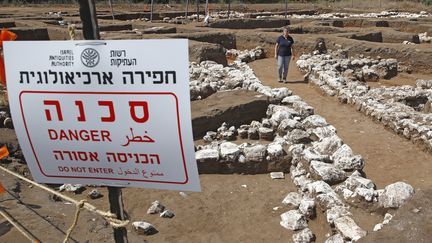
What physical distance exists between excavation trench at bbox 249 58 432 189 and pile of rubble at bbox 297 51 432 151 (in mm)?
178

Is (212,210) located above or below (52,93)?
below

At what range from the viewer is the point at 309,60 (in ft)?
41.8

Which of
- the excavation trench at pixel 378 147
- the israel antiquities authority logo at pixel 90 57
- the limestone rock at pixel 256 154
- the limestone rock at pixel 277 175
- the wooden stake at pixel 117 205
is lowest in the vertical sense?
the limestone rock at pixel 277 175

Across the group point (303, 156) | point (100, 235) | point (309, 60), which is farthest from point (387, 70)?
point (100, 235)

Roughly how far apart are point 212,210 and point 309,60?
335 inches

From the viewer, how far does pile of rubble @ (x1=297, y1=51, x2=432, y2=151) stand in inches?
291

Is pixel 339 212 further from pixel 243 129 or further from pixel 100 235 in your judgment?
pixel 243 129

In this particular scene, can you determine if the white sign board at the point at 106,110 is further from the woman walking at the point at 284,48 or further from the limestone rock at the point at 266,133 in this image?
the woman walking at the point at 284,48

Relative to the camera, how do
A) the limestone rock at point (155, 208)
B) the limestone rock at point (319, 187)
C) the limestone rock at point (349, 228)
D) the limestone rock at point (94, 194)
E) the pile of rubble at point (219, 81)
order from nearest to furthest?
the limestone rock at point (349, 228) < the limestone rock at point (319, 187) < the limestone rock at point (155, 208) < the limestone rock at point (94, 194) < the pile of rubble at point (219, 81)

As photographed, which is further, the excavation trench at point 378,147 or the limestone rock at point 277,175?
the limestone rock at point 277,175

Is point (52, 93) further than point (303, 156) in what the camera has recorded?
No

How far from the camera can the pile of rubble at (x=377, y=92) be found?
24.3 ft

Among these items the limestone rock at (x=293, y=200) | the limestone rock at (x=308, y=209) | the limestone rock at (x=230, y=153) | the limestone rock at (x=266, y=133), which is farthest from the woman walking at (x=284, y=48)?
the limestone rock at (x=308, y=209)

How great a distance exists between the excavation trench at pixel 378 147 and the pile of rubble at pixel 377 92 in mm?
178
